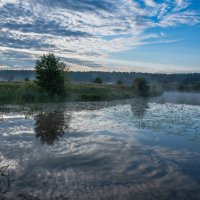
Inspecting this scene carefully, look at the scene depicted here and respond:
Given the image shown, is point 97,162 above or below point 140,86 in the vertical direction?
above

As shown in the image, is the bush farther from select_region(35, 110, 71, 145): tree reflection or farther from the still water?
the still water

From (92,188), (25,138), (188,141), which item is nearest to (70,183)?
(92,188)

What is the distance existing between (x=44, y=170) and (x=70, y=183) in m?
1.50

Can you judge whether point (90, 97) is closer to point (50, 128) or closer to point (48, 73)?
point (48, 73)

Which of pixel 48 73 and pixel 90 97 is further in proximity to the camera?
pixel 90 97

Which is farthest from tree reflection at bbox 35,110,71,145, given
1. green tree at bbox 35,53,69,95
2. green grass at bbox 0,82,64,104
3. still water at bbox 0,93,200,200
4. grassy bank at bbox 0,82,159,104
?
green tree at bbox 35,53,69,95

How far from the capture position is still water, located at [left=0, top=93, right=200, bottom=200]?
8367mm

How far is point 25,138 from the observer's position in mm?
15391

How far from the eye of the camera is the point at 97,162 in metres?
11.5

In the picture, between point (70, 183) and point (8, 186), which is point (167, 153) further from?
point (8, 186)

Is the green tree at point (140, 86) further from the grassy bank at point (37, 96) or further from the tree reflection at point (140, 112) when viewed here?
the tree reflection at point (140, 112)

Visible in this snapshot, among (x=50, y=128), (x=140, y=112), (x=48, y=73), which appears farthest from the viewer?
(x=48, y=73)

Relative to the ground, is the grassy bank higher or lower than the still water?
lower

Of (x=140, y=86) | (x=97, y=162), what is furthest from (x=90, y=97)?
(x=97, y=162)
